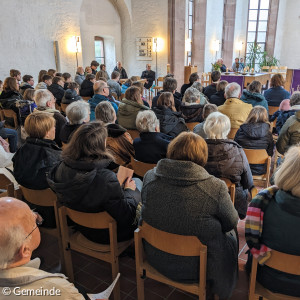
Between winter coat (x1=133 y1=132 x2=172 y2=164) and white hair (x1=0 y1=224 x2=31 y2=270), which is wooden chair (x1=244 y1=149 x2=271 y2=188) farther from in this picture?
white hair (x1=0 y1=224 x2=31 y2=270)

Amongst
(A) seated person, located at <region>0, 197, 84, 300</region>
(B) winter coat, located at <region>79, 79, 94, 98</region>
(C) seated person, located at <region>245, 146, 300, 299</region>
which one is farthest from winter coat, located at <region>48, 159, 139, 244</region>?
(B) winter coat, located at <region>79, 79, 94, 98</region>

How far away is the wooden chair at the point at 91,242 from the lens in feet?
6.51

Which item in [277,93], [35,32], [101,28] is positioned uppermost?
[101,28]

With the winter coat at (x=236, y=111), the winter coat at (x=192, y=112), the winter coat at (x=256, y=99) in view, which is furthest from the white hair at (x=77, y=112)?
the winter coat at (x=256, y=99)

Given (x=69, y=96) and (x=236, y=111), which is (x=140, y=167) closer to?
(x=236, y=111)

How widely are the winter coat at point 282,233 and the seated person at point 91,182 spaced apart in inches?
36.8

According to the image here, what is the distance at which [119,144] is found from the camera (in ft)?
10.4

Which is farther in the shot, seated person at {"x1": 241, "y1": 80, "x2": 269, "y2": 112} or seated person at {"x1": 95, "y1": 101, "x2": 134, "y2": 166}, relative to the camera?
seated person at {"x1": 241, "y1": 80, "x2": 269, "y2": 112}

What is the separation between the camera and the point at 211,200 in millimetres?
1662

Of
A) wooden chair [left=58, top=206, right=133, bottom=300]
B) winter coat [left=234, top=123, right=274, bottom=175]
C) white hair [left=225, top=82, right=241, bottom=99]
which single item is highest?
white hair [left=225, top=82, right=241, bottom=99]

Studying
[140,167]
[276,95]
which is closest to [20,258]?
[140,167]

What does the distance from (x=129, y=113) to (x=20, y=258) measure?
325cm

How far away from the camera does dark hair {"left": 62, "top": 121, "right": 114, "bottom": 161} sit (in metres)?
2.02

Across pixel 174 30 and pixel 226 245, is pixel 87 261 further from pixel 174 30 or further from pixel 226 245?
pixel 174 30
